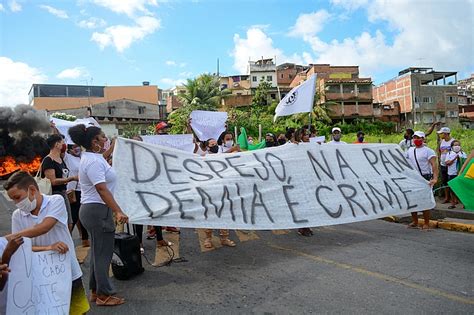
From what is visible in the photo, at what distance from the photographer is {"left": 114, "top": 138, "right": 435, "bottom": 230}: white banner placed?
4719mm

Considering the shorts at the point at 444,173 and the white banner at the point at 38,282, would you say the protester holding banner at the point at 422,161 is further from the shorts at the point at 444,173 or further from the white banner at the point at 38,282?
the white banner at the point at 38,282

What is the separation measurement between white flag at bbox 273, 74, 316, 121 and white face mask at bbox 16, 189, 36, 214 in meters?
5.97

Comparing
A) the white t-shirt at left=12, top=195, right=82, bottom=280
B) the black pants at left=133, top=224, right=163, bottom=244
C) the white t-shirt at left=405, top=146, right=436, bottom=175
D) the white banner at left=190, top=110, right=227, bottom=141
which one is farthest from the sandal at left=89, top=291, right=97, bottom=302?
the white t-shirt at left=405, top=146, right=436, bottom=175

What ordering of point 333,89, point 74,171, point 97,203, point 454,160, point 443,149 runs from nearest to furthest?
1. point 97,203
2. point 74,171
3. point 454,160
4. point 443,149
5. point 333,89

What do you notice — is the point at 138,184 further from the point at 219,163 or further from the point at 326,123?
the point at 326,123

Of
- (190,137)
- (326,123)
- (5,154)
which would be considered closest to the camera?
(190,137)

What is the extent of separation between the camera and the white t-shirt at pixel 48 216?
2.83 metres

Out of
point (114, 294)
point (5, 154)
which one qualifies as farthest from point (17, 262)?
point (5, 154)

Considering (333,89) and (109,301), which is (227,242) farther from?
(333,89)

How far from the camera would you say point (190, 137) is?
28.1 feet

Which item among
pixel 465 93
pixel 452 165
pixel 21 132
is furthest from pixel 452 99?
pixel 21 132

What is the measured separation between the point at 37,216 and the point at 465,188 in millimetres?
5168

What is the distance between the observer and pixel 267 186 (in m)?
5.53

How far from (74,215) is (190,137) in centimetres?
314
